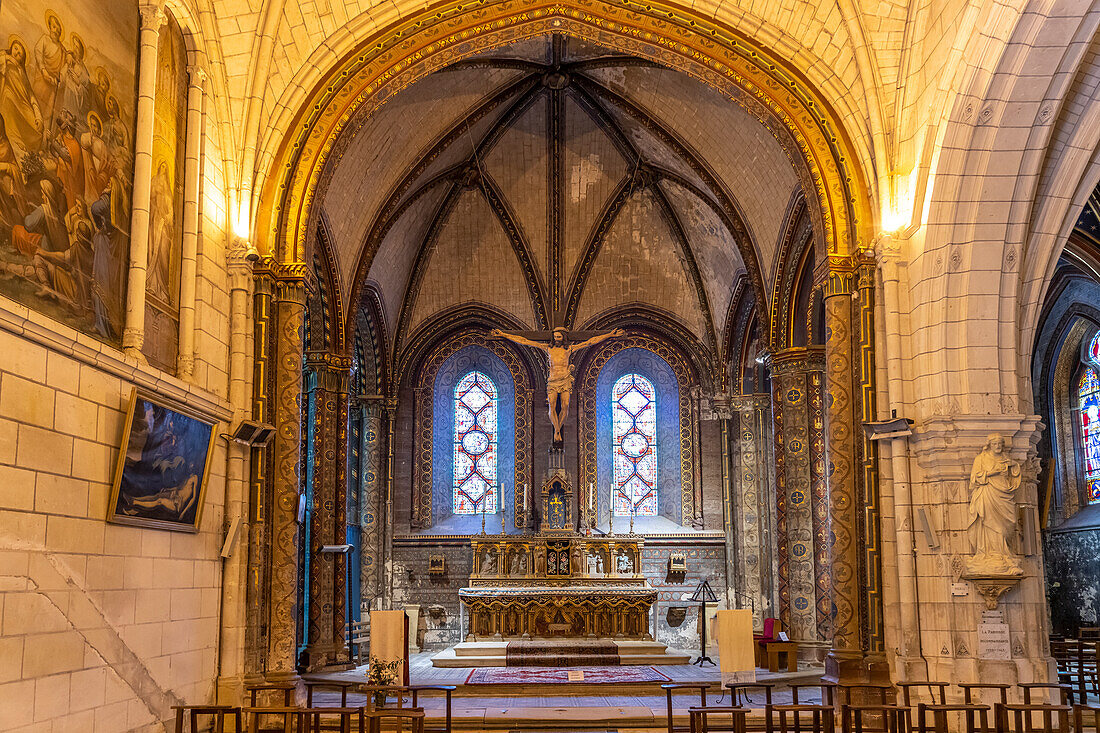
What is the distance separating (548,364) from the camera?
2258cm

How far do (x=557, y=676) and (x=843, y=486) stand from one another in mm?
5667

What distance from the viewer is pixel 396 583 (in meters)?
22.2

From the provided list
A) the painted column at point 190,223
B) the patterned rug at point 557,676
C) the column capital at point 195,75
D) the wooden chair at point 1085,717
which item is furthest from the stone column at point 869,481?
Result: the column capital at point 195,75

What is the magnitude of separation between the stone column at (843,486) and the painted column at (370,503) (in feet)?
37.1

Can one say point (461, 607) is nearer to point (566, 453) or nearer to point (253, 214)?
point (566, 453)

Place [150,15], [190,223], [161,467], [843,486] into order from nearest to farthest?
[161,467], [150,15], [190,223], [843,486]

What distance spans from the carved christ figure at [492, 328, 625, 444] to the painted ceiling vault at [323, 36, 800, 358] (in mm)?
893

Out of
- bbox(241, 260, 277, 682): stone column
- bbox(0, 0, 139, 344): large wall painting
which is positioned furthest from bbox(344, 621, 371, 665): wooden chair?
bbox(0, 0, 139, 344): large wall painting

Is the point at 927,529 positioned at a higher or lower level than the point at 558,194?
lower

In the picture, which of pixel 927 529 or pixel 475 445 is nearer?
pixel 927 529

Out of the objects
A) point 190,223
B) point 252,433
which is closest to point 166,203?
point 190,223

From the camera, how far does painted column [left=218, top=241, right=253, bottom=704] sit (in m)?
12.4

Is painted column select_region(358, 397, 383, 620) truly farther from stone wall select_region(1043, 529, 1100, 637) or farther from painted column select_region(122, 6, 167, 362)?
stone wall select_region(1043, 529, 1100, 637)

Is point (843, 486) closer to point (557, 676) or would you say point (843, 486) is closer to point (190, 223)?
point (557, 676)
